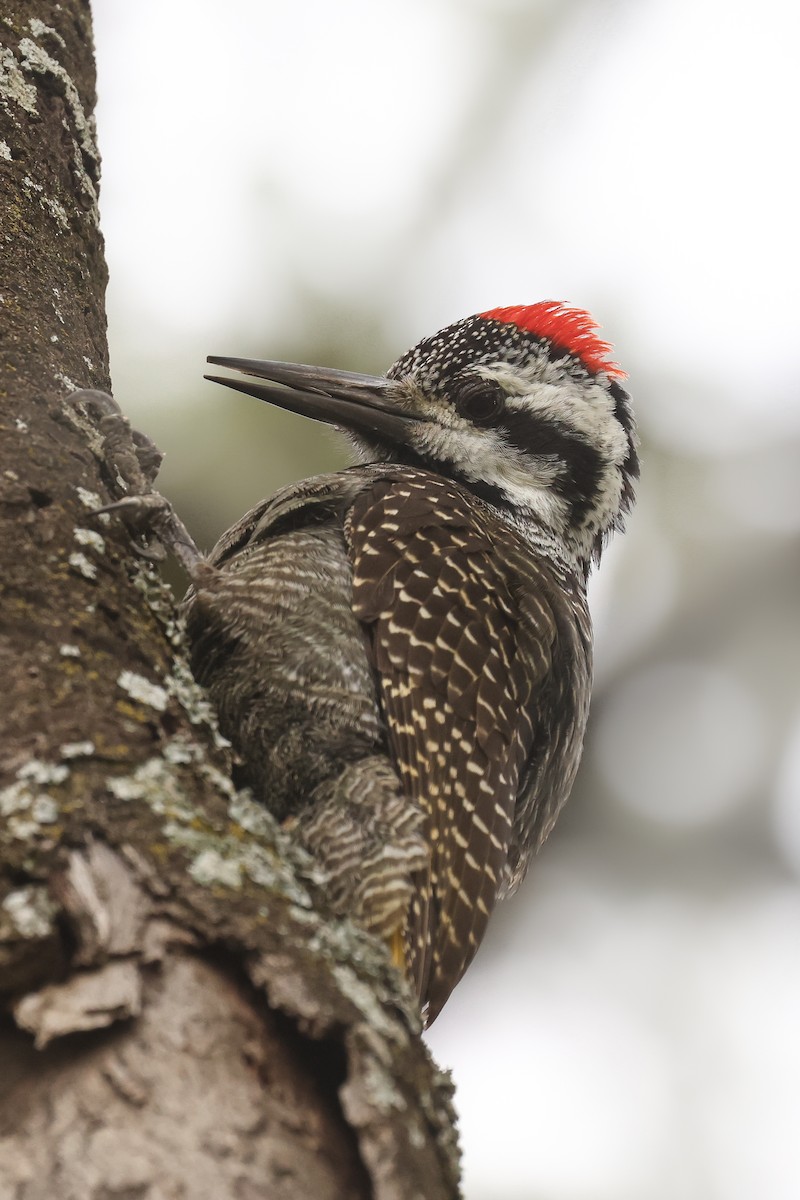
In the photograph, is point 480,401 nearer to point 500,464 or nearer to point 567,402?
point 500,464

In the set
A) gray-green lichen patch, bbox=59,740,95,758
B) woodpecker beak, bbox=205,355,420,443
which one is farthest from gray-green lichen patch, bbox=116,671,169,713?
woodpecker beak, bbox=205,355,420,443

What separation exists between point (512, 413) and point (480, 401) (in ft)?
0.35

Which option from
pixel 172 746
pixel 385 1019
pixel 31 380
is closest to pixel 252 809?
pixel 172 746

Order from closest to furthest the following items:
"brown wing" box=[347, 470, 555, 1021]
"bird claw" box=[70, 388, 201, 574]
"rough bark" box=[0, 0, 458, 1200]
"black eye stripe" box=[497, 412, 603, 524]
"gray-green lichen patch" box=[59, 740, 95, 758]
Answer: "rough bark" box=[0, 0, 458, 1200], "gray-green lichen patch" box=[59, 740, 95, 758], "bird claw" box=[70, 388, 201, 574], "brown wing" box=[347, 470, 555, 1021], "black eye stripe" box=[497, 412, 603, 524]

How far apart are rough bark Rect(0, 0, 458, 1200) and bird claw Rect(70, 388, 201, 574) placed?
165 mm

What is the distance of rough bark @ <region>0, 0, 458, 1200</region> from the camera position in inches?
41.3

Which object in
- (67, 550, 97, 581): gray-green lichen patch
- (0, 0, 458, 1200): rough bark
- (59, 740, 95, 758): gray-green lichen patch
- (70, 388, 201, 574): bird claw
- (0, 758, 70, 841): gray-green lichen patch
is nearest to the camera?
(0, 0, 458, 1200): rough bark

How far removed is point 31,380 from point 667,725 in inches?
145

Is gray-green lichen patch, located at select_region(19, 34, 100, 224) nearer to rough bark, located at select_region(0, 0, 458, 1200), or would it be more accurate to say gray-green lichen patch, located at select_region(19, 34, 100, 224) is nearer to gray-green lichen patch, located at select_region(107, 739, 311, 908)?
rough bark, located at select_region(0, 0, 458, 1200)

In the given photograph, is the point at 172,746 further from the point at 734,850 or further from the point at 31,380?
the point at 734,850

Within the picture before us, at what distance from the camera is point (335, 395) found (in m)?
3.20

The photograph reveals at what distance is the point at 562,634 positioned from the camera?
2.83 meters

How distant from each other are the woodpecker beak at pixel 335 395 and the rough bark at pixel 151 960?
1.32 m

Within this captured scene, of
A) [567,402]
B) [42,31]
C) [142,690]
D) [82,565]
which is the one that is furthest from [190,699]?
[567,402]
